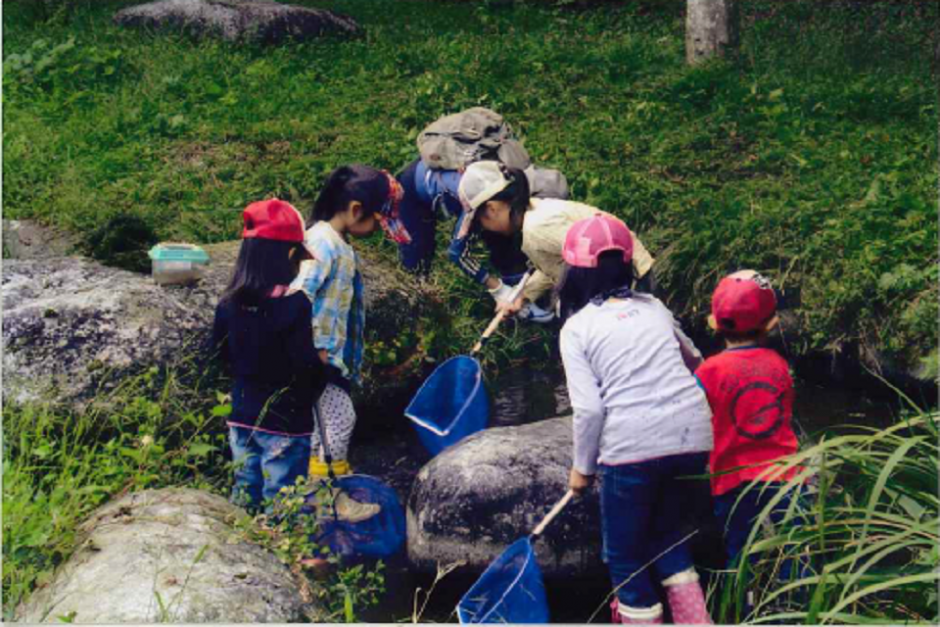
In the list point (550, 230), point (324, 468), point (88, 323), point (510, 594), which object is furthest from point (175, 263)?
point (510, 594)

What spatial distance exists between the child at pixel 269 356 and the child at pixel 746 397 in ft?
4.67

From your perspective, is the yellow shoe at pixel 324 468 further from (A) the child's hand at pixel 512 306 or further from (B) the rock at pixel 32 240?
(B) the rock at pixel 32 240

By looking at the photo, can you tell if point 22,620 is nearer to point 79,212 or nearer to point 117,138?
point 79,212

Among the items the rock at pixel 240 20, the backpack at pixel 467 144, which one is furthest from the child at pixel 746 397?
the rock at pixel 240 20

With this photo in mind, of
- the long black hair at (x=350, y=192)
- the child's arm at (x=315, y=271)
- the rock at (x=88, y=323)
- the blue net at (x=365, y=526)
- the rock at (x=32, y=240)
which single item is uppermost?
the long black hair at (x=350, y=192)

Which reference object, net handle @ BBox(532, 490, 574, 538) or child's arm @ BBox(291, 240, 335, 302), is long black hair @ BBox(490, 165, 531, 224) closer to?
child's arm @ BBox(291, 240, 335, 302)

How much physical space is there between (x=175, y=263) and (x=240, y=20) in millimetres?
5072

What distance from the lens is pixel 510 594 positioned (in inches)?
150

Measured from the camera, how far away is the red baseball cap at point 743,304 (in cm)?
384

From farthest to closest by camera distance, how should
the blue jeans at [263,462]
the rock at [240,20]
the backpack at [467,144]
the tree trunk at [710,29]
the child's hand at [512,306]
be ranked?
the rock at [240,20] → the tree trunk at [710,29] → the backpack at [467,144] → the child's hand at [512,306] → the blue jeans at [263,462]

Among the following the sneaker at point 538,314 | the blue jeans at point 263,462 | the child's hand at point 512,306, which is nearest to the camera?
the blue jeans at point 263,462

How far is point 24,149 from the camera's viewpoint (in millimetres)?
7676

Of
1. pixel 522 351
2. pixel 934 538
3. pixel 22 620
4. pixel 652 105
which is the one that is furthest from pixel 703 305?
pixel 22 620

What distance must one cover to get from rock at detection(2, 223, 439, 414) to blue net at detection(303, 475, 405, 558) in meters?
0.96
